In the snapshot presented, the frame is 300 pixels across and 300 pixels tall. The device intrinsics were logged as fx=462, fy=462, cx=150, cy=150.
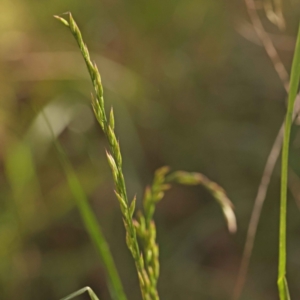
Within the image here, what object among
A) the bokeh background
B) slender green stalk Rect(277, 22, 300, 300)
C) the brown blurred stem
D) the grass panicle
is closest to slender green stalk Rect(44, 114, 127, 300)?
the grass panicle

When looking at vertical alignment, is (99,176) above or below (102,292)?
above

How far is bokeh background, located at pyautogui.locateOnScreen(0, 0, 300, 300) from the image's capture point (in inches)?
37.9

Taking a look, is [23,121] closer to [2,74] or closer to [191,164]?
[2,74]

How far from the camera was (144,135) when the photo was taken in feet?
3.86

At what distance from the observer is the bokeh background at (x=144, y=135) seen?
96 centimetres

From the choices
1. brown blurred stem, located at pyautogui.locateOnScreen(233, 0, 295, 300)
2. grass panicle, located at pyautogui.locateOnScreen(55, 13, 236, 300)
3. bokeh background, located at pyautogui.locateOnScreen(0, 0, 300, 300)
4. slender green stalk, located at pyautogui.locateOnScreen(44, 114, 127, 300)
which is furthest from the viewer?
bokeh background, located at pyautogui.locateOnScreen(0, 0, 300, 300)

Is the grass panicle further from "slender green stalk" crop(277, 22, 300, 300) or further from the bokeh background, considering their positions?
the bokeh background

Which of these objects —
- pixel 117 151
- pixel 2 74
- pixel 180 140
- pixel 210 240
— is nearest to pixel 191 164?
pixel 180 140

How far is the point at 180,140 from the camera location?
114 centimetres

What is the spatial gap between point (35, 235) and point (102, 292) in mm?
190

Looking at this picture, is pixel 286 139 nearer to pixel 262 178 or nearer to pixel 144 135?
pixel 262 178

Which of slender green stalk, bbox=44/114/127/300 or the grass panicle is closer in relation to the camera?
the grass panicle

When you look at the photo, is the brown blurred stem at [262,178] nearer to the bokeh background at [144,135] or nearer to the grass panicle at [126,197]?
the bokeh background at [144,135]

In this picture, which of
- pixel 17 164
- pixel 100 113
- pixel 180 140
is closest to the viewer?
pixel 100 113
